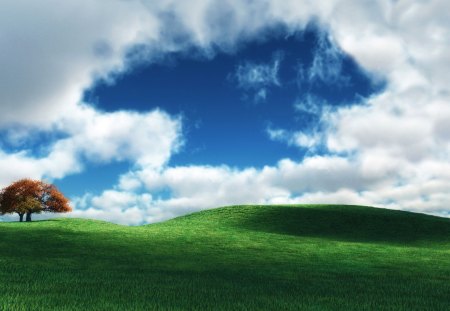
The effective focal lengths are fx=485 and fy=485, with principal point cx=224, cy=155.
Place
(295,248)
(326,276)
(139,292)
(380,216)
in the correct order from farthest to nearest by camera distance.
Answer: (380,216) < (295,248) < (326,276) < (139,292)

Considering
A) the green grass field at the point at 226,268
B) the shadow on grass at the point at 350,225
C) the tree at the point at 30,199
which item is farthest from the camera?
the tree at the point at 30,199

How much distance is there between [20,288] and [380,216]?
228ft

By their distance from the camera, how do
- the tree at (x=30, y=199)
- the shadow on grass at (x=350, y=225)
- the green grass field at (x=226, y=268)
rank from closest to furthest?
the green grass field at (x=226, y=268), the shadow on grass at (x=350, y=225), the tree at (x=30, y=199)

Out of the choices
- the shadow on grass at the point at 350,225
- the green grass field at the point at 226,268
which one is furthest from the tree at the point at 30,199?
the shadow on grass at the point at 350,225

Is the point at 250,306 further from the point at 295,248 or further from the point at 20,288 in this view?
the point at 295,248

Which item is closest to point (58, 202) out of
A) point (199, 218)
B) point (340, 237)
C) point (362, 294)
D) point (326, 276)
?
point (199, 218)

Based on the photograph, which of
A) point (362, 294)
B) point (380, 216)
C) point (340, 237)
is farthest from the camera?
point (380, 216)

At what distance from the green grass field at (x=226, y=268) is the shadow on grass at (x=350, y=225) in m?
0.29

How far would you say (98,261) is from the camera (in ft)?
110

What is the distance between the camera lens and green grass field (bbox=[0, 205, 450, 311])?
1662 cm

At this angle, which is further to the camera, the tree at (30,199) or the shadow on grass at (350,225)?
the tree at (30,199)

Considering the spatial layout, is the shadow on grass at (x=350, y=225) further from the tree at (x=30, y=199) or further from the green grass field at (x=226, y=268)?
the tree at (x=30, y=199)

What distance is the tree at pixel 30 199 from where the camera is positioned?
78250 millimetres

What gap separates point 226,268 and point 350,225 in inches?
1806
